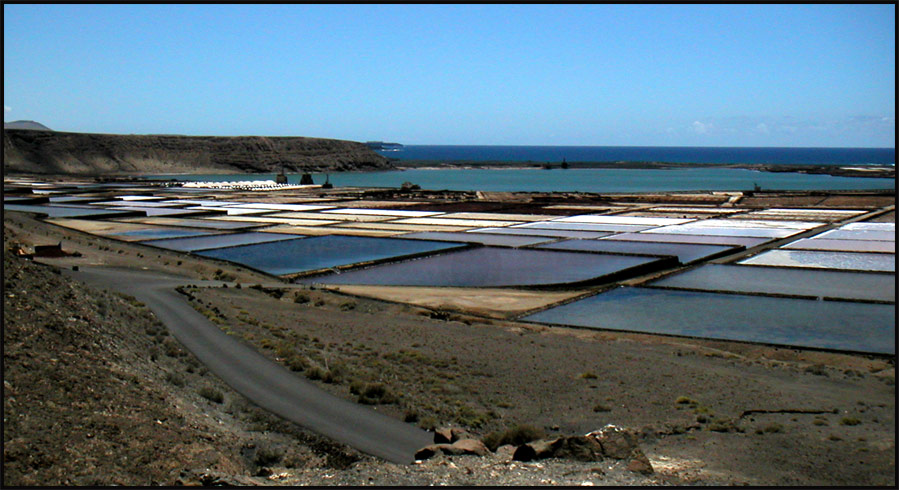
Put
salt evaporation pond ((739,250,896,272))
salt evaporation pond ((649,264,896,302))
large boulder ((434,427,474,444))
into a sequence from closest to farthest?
1. large boulder ((434,427,474,444))
2. salt evaporation pond ((649,264,896,302))
3. salt evaporation pond ((739,250,896,272))

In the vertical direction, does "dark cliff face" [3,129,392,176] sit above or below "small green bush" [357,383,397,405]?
above

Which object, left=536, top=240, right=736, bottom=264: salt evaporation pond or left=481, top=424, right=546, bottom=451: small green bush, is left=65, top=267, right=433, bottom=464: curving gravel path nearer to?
left=481, top=424, right=546, bottom=451: small green bush

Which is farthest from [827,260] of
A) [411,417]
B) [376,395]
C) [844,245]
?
[411,417]

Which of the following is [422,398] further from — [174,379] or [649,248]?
[649,248]

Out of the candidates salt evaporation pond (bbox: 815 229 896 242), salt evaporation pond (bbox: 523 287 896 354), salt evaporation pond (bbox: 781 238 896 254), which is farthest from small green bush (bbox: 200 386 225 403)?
salt evaporation pond (bbox: 815 229 896 242)

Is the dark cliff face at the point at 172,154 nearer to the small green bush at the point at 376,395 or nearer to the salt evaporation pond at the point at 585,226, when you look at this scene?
the salt evaporation pond at the point at 585,226

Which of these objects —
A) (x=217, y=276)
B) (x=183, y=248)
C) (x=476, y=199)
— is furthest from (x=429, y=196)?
(x=217, y=276)

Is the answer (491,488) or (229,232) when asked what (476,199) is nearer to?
(229,232)
